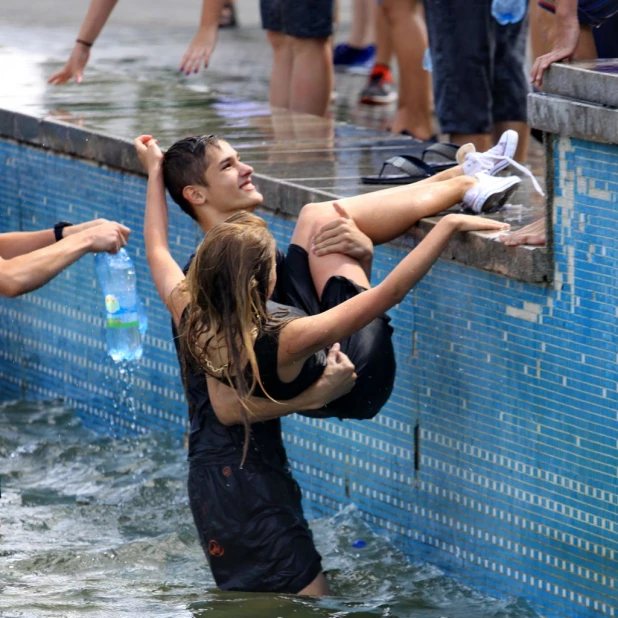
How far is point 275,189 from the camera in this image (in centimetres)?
569

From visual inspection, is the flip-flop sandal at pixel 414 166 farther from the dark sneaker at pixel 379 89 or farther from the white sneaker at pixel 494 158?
the dark sneaker at pixel 379 89

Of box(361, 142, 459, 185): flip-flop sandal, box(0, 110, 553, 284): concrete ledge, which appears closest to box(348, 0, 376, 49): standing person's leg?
box(0, 110, 553, 284): concrete ledge

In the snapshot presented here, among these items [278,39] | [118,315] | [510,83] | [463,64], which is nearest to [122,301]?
[118,315]

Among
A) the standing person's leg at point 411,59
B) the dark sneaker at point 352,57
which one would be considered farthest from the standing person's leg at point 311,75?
the dark sneaker at point 352,57

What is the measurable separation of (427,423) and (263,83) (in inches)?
231

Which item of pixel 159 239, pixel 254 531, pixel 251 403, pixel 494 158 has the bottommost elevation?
pixel 254 531

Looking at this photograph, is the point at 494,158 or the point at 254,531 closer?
the point at 254,531

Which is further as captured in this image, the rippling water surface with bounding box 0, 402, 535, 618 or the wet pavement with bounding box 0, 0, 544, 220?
the wet pavement with bounding box 0, 0, 544, 220

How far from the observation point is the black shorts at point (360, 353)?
14.8 feet

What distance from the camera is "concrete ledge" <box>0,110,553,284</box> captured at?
4.53 meters

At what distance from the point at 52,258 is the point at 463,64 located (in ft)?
7.87

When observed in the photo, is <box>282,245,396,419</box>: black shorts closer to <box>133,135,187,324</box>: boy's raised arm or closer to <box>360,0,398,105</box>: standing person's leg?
<box>133,135,187,324</box>: boy's raised arm

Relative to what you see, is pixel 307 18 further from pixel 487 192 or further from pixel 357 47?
pixel 357 47

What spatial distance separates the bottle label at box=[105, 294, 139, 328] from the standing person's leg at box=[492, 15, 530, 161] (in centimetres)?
222
